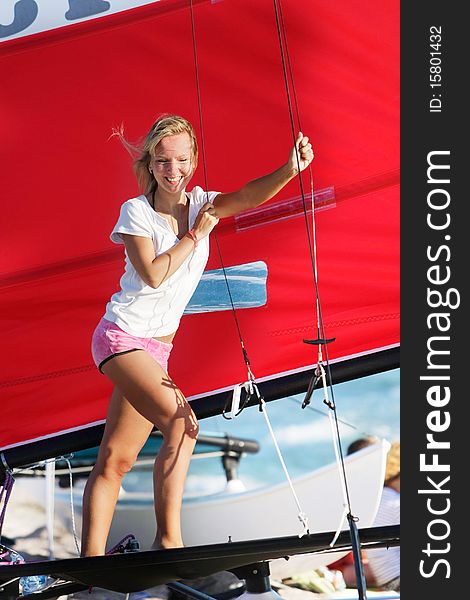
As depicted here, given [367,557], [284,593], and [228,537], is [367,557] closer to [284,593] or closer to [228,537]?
[284,593]

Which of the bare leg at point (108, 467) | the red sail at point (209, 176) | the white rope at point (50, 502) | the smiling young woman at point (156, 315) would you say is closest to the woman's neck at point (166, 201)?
the smiling young woman at point (156, 315)

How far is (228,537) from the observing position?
5.45 ft

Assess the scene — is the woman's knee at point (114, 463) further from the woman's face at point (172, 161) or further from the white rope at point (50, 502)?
the woman's face at point (172, 161)

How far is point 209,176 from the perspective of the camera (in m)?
1.50

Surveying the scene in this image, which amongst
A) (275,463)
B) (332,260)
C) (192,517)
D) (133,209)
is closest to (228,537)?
(192,517)

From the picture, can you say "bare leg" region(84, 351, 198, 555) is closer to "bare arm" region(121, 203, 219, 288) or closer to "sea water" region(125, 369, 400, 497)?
"bare arm" region(121, 203, 219, 288)

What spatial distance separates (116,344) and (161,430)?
Result: 13cm

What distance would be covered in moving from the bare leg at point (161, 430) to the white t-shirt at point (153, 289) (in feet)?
0.16

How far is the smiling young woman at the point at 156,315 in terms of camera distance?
130 centimetres

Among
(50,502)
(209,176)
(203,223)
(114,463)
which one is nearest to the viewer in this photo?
(203,223)

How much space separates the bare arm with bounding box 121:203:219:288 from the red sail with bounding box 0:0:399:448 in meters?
0.21

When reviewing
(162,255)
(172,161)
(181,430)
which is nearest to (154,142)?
(172,161)

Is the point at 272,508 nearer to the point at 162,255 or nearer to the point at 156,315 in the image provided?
the point at 156,315

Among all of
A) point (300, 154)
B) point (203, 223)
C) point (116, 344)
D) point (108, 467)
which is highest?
point (300, 154)
